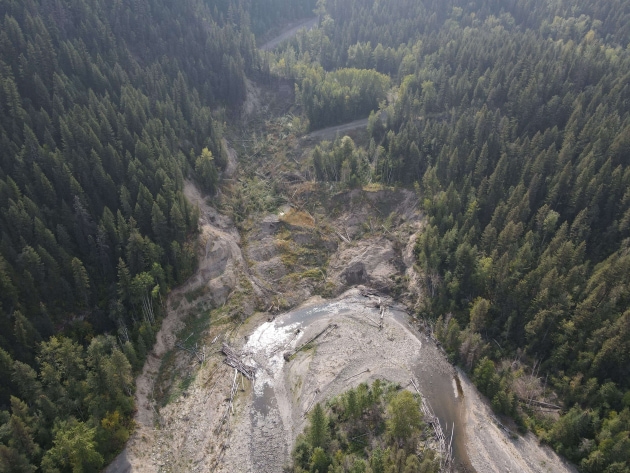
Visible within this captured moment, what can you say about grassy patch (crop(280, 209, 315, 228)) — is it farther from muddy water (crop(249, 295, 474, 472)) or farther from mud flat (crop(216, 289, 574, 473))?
muddy water (crop(249, 295, 474, 472))

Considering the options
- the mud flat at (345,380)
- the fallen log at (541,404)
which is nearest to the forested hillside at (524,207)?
the fallen log at (541,404)

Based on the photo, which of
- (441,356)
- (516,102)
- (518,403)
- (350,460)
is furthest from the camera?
(516,102)

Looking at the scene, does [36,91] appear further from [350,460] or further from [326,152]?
[350,460]

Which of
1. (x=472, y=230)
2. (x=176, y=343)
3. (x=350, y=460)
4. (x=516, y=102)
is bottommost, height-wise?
(x=176, y=343)

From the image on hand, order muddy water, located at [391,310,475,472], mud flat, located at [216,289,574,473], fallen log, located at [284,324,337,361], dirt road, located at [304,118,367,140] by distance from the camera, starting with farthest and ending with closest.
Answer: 1. dirt road, located at [304,118,367,140]
2. fallen log, located at [284,324,337,361]
3. muddy water, located at [391,310,475,472]
4. mud flat, located at [216,289,574,473]

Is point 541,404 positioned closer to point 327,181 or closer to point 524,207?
point 524,207

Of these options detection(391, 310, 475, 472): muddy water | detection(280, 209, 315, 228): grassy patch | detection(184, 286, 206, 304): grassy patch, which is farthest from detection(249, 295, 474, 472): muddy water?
detection(280, 209, 315, 228): grassy patch

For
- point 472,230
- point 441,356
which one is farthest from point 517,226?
point 441,356
